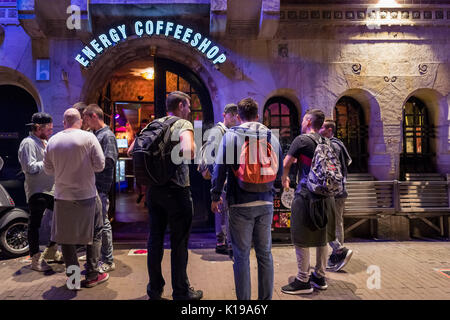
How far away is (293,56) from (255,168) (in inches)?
179

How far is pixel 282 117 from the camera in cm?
732

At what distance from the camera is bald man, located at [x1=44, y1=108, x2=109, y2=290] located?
3758 mm

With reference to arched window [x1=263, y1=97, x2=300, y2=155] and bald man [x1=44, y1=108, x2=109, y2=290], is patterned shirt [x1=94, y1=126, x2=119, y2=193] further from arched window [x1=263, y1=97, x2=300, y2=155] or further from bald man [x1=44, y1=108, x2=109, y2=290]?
arched window [x1=263, y1=97, x2=300, y2=155]

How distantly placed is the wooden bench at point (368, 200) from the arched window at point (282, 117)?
1.75 m

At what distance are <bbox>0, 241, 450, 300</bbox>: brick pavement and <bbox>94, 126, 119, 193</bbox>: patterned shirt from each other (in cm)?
134

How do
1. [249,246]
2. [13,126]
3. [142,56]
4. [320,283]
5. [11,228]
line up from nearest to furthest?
[249,246] → [320,283] → [11,228] → [13,126] → [142,56]

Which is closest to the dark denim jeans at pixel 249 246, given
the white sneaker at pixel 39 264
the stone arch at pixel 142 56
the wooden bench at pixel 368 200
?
the white sneaker at pixel 39 264

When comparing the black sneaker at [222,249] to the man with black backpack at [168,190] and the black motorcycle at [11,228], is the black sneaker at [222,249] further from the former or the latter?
the black motorcycle at [11,228]

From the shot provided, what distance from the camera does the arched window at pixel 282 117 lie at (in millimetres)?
7242

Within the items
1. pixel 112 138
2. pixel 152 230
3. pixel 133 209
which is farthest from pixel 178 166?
pixel 133 209

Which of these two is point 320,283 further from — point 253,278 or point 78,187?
point 78,187

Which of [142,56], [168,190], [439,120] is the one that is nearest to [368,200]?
[439,120]

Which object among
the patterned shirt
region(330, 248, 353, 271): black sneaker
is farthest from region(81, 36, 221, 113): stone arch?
region(330, 248, 353, 271): black sneaker

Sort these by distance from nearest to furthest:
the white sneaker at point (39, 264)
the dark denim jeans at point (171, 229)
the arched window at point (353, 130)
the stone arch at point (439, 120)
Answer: the dark denim jeans at point (171, 229) → the white sneaker at point (39, 264) → the stone arch at point (439, 120) → the arched window at point (353, 130)
